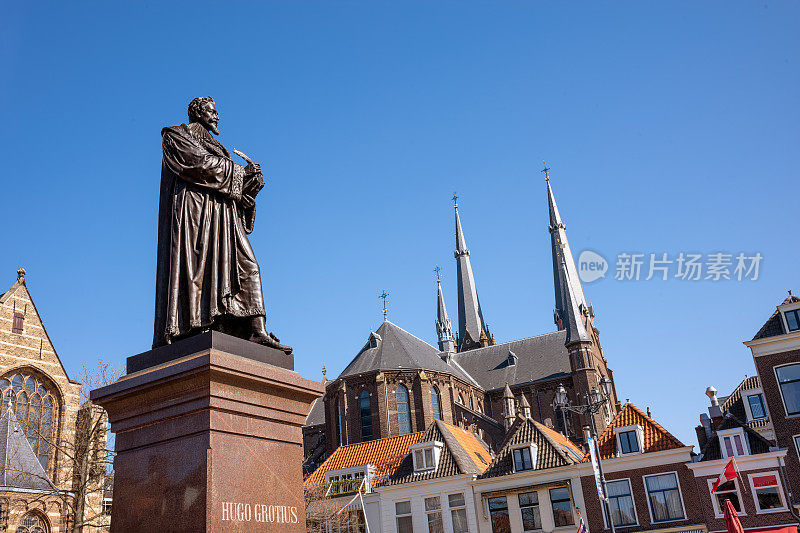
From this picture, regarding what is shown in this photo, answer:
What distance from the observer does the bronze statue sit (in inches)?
209

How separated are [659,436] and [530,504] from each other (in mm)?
5344

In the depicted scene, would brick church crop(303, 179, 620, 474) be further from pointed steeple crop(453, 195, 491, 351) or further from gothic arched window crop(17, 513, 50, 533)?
gothic arched window crop(17, 513, 50, 533)

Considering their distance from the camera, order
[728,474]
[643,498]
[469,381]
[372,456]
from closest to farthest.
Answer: [728,474] < [643,498] < [372,456] < [469,381]

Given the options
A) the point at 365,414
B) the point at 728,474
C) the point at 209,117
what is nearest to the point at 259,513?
the point at 209,117

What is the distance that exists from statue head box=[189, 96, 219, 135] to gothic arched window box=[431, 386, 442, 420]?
40117 mm

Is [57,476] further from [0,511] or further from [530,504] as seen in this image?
[530,504]

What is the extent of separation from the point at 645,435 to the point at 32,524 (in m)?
23.2

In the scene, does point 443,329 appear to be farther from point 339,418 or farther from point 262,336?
point 262,336

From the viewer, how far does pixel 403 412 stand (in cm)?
4369

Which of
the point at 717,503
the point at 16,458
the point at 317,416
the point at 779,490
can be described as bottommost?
the point at 717,503

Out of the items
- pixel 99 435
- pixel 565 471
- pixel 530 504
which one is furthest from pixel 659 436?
pixel 99 435

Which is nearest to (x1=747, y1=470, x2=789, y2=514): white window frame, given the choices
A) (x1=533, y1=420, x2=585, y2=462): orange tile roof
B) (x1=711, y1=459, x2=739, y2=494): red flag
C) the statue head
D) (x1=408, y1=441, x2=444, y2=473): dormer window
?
(x1=711, y1=459, x2=739, y2=494): red flag

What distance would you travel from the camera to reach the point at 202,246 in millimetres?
5453

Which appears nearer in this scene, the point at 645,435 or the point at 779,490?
the point at 779,490
